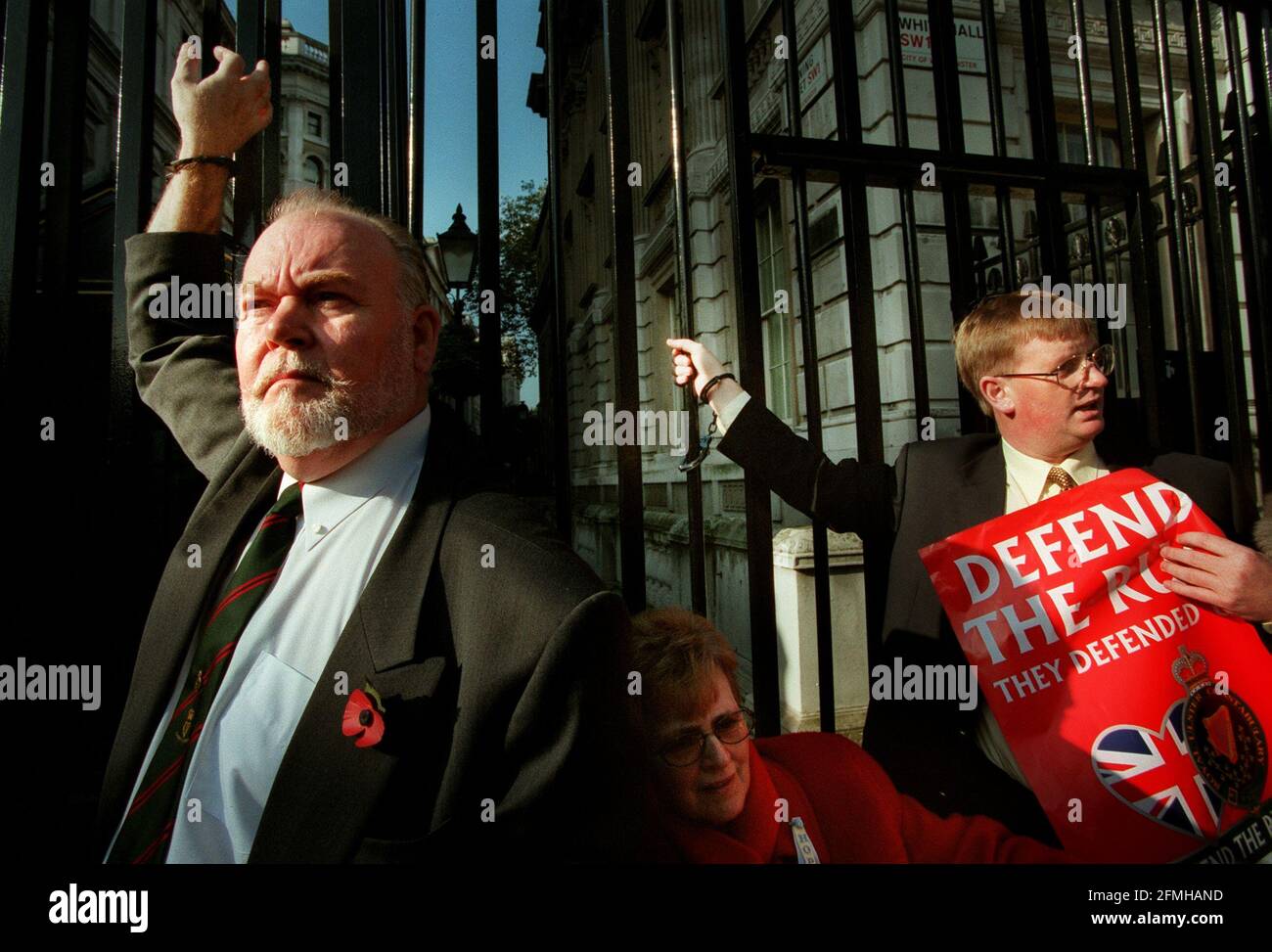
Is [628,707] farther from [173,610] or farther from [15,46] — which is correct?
[15,46]

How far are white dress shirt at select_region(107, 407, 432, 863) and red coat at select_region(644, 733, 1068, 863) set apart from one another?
32.4 inches

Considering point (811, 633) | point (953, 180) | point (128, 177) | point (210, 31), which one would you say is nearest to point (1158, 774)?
point (953, 180)

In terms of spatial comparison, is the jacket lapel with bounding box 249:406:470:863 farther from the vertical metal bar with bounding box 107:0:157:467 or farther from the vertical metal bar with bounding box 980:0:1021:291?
the vertical metal bar with bounding box 980:0:1021:291

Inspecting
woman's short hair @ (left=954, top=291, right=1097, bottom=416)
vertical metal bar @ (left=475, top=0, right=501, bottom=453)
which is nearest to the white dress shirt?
vertical metal bar @ (left=475, top=0, right=501, bottom=453)

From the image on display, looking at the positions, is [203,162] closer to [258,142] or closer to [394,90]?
[258,142]

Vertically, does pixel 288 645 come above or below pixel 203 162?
below

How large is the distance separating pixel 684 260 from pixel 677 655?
94cm

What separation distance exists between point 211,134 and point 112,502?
0.87m

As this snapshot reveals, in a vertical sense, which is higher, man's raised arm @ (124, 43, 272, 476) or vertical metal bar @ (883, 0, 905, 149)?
vertical metal bar @ (883, 0, 905, 149)

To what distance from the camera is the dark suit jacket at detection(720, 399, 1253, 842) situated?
1738 mm

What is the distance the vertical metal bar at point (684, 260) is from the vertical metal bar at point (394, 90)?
66 centimetres

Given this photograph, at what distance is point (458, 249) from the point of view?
6.38 feet

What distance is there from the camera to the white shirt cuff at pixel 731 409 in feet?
5.73

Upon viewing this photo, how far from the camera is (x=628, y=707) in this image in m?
1.33
